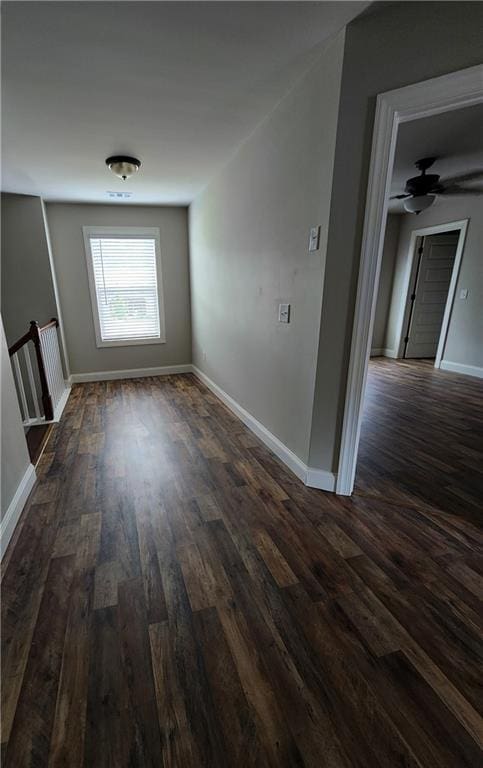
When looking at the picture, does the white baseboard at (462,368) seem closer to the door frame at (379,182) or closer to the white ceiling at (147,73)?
the door frame at (379,182)

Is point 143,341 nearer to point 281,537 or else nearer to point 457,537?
point 281,537

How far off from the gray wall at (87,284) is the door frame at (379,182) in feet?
12.3

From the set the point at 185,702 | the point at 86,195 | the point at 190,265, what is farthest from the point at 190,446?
the point at 86,195

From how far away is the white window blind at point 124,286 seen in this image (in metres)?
4.61

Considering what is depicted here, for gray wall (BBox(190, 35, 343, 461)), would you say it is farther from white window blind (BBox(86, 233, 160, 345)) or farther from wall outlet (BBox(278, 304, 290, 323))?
white window blind (BBox(86, 233, 160, 345))

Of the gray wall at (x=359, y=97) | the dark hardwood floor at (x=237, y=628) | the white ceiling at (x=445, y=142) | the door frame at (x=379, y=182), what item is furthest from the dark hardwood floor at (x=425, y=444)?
the white ceiling at (x=445, y=142)

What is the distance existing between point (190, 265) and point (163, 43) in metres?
3.35

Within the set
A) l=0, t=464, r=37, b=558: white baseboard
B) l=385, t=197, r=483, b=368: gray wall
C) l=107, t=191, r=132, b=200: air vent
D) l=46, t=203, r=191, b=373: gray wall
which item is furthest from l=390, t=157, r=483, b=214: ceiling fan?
l=0, t=464, r=37, b=558: white baseboard

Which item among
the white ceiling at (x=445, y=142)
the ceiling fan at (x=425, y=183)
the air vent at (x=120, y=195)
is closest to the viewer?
the white ceiling at (x=445, y=142)

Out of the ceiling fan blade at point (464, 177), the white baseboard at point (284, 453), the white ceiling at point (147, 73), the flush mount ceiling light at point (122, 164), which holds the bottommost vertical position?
the white baseboard at point (284, 453)

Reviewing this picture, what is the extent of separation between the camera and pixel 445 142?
114 inches

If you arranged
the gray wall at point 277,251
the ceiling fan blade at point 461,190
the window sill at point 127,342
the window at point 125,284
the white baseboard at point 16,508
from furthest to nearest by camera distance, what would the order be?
the window sill at point 127,342
the window at point 125,284
the ceiling fan blade at point 461,190
the gray wall at point 277,251
the white baseboard at point 16,508

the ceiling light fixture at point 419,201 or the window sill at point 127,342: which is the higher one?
the ceiling light fixture at point 419,201

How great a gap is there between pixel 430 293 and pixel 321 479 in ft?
17.8
